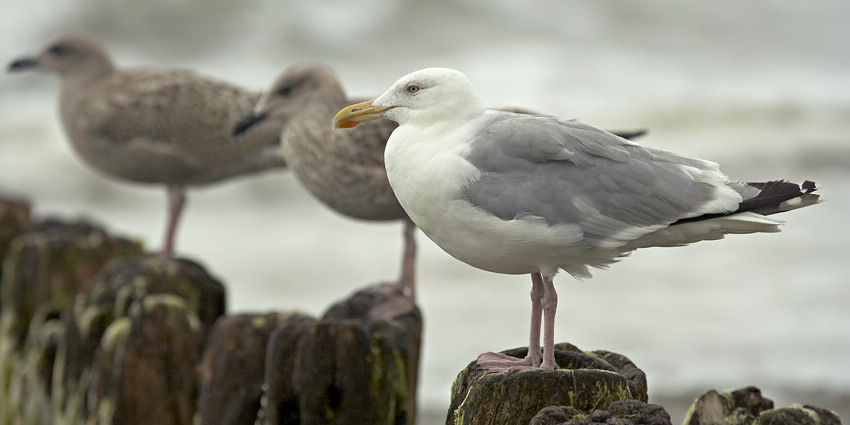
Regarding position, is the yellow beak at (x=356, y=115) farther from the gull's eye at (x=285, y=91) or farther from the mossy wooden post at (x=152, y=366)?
the gull's eye at (x=285, y=91)

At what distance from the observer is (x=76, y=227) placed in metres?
6.14

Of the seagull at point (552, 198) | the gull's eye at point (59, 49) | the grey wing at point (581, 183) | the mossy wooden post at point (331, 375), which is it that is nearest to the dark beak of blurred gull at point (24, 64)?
the gull's eye at point (59, 49)

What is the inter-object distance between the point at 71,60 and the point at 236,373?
4.24 metres

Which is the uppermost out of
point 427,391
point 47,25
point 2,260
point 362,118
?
point 47,25

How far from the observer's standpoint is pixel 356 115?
3.32 m

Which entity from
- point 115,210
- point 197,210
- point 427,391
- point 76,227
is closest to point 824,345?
point 427,391

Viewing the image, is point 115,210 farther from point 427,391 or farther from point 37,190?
point 427,391

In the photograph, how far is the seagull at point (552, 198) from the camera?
9.49 ft

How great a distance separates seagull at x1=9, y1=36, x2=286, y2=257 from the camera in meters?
6.48

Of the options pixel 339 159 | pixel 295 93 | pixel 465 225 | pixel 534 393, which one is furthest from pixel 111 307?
pixel 534 393

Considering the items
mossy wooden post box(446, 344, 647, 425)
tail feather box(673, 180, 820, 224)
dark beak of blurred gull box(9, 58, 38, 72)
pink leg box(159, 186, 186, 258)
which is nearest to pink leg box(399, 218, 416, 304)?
pink leg box(159, 186, 186, 258)

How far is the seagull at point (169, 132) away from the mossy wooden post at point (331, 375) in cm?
298

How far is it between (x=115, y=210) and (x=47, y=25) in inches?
235

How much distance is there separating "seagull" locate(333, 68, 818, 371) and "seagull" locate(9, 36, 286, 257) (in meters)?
3.41
